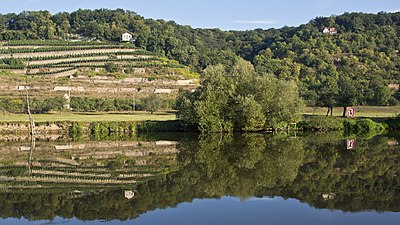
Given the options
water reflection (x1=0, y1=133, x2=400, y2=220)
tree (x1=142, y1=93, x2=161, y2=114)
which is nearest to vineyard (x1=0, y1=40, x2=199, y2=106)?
tree (x1=142, y1=93, x2=161, y2=114)

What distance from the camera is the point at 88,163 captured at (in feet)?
87.4

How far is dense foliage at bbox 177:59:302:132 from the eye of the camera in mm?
43531

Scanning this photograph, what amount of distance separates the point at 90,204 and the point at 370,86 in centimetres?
6651

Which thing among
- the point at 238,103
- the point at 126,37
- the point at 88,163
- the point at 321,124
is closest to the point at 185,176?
the point at 88,163

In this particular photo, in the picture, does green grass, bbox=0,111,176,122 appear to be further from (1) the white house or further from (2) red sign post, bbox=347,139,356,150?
(1) the white house

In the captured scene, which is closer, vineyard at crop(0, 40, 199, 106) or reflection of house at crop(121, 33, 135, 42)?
vineyard at crop(0, 40, 199, 106)

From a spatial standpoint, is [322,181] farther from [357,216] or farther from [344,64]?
[344,64]

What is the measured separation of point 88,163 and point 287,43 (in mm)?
97458

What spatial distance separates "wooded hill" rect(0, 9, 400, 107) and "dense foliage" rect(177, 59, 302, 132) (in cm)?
1982

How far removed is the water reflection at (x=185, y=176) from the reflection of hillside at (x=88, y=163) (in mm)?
48

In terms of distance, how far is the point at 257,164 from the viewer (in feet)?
81.4

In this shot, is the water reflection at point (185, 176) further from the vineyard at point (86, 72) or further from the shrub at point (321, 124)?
the vineyard at point (86, 72)

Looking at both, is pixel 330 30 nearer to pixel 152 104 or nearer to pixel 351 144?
pixel 152 104

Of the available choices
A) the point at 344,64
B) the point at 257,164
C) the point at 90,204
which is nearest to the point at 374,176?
the point at 257,164
